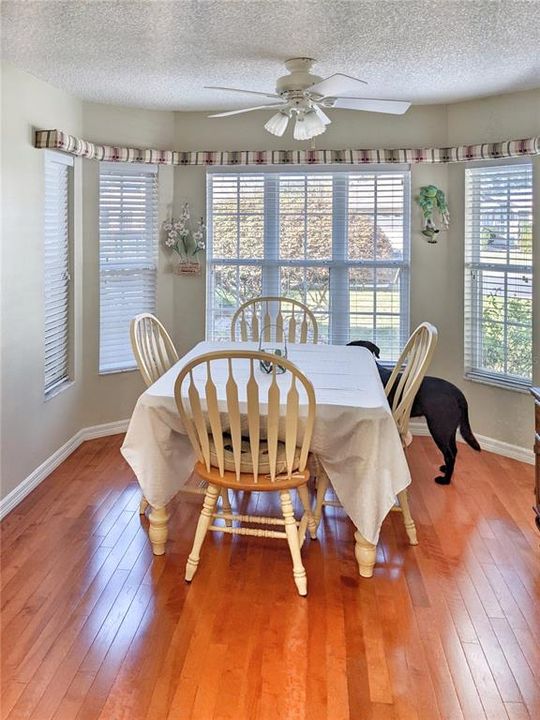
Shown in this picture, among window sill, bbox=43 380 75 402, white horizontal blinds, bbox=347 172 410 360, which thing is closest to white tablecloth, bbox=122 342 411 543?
window sill, bbox=43 380 75 402

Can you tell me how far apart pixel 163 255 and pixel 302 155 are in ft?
4.11

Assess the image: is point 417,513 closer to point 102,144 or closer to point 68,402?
point 68,402

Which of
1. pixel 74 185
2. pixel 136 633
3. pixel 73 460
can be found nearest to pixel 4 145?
pixel 74 185

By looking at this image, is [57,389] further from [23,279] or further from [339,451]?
[339,451]

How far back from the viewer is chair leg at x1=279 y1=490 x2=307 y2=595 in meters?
2.46

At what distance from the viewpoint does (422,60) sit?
3221 millimetres

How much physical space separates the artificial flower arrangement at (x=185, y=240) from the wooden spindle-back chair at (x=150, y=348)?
1.12 meters

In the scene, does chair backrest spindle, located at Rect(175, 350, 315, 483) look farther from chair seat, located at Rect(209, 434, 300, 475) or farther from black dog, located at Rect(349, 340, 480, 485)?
black dog, located at Rect(349, 340, 480, 485)

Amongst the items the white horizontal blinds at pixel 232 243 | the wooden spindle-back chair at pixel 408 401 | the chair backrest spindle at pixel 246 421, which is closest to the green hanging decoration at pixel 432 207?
the white horizontal blinds at pixel 232 243

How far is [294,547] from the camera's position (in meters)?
2.50

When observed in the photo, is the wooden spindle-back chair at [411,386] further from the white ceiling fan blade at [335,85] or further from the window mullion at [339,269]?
the window mullion at [339,269]

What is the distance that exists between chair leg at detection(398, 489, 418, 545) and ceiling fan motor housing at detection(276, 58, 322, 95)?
81.0 inches

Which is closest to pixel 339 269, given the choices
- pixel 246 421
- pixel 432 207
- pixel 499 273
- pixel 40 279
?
pixel 432 207

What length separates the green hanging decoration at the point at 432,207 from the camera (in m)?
4.33
